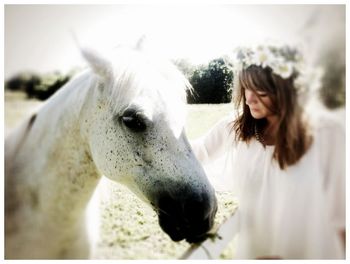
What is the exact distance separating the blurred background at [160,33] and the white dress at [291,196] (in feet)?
1.10

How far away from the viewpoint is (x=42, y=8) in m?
1.69

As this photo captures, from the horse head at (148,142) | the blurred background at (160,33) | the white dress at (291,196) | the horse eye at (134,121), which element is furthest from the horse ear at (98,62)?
the white dress at (291,196)

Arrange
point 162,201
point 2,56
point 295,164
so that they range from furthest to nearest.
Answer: point 2,56 < point 295,164 < point 162,201

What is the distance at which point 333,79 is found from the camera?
1.58m

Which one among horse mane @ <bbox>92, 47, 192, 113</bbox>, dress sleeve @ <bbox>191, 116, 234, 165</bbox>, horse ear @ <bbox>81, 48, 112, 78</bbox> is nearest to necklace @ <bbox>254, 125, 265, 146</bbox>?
dress sleeve @ <bbox>191, 116, 234, 165</bbox>

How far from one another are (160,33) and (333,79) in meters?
0.87

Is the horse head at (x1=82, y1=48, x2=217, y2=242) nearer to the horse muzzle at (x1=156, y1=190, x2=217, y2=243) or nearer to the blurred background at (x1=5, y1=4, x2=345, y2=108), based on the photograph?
the horse muzzle at (x1=156, y1=190, x2=217, y2=243)

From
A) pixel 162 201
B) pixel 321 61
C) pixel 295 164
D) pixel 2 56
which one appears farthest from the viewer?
pixel 2 56

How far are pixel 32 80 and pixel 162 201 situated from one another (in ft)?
3.22

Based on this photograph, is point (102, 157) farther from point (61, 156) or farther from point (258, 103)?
point (258, 103)

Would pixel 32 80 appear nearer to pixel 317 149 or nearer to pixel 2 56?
pixel 2 56

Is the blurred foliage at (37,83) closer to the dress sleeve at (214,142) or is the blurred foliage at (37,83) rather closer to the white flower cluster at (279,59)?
the dress sleeve at (214,142)

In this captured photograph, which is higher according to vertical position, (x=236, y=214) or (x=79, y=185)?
(x=79, y=185)

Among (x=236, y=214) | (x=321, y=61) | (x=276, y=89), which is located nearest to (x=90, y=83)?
(x=276, y=89)
